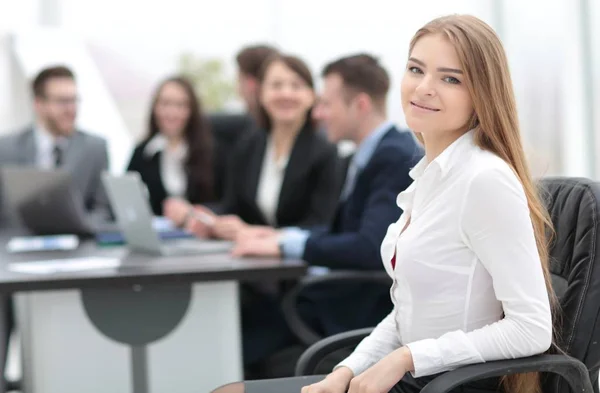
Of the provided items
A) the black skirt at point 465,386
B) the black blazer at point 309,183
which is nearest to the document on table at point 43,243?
the black blazer at point 309,183

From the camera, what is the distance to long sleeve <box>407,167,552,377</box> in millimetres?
1573

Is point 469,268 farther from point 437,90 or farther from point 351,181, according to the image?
point 351,181

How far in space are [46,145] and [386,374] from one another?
3.22 metres

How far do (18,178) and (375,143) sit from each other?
4.89 ft

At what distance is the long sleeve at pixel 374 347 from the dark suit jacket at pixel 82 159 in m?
2.61

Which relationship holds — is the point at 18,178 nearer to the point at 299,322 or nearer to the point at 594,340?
the point at 299,322

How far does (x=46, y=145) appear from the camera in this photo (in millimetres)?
4418

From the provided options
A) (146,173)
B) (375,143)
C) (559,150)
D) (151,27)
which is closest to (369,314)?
(375,143)

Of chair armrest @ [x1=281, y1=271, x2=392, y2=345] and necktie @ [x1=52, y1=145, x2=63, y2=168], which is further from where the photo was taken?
necktie @ [x1=52, y1=145, x2=63, y2=168]

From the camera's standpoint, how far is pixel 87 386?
2812 millimetres

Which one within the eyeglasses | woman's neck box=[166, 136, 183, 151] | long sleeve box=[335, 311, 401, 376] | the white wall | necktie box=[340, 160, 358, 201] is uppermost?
the white wall

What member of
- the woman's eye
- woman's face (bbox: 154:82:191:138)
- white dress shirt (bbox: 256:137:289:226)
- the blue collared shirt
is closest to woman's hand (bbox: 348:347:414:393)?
the woman's eye

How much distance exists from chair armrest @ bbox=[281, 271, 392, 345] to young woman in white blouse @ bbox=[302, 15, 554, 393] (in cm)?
99

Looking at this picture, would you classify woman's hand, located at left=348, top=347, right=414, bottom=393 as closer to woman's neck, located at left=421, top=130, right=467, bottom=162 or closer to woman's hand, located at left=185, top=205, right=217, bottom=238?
woman's neck, located at left=421, top=130, right=467, bottom=162
